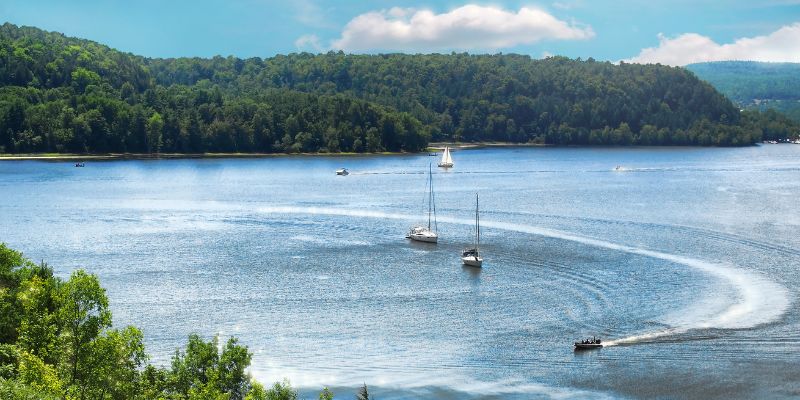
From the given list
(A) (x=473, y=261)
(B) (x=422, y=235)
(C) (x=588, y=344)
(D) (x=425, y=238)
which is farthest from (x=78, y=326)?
(B) (x=422, y=235)

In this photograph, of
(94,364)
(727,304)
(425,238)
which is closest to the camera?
(94,364)

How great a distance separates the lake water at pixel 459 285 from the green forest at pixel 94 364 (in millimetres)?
11069

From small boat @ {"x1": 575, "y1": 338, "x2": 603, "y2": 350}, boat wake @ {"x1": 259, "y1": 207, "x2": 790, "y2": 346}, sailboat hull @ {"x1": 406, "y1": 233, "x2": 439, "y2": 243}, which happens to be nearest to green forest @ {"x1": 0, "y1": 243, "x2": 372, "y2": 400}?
small boat @ {"x1": 575, "y1": 338, "x2": 603, "y2": 350}

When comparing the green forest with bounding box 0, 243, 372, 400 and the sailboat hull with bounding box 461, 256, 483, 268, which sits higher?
the green forest with bounding box 0, 243, 372, 400

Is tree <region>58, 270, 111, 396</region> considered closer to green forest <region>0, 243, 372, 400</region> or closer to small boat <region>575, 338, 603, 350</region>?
green forest <region>0, 243, 372, 400</region>

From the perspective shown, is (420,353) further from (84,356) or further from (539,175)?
(539,175)

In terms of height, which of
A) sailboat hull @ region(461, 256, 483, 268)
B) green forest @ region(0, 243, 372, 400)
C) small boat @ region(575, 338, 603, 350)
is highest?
green forest @ region(0, 243, 372, 400)

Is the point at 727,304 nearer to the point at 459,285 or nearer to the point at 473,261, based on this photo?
the point at 459,285

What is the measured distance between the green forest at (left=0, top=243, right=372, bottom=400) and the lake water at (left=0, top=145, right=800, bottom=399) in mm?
11069

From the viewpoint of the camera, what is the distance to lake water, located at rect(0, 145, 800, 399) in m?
50.0

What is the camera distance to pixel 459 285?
232ft

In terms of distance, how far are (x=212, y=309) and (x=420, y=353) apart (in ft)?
54.5

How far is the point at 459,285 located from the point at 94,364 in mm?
40518

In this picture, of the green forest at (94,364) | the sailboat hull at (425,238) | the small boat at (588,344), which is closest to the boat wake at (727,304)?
the small boat at (588,344)
